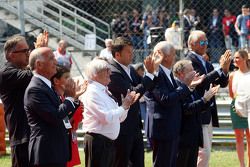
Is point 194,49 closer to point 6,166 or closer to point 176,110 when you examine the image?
point 176,110

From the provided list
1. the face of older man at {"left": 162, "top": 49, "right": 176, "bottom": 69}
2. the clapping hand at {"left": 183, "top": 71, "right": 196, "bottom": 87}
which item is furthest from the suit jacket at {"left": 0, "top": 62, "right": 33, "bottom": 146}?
the clapping hand at {"left": 183, "top": 71, "right": 196, "bottom": 87}

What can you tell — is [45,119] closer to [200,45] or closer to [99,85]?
[99,85]

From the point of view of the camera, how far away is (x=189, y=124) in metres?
8.68

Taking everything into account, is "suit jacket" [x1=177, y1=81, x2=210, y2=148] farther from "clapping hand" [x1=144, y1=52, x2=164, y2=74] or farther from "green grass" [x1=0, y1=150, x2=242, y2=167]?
"green grass" [x1=0, y1=150, x2=242, y2=167]

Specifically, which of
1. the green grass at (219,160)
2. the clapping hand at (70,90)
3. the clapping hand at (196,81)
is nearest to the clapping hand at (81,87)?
the clapping hand at (70,90)

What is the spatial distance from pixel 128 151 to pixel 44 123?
181 cm

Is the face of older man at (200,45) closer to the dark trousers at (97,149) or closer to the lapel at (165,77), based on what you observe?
the lapel at (165,77)

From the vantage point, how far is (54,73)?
6.65 m

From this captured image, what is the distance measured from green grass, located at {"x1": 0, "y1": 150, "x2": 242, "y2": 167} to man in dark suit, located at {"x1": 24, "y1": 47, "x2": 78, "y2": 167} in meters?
4.53

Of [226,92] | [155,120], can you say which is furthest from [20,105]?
[226,92]

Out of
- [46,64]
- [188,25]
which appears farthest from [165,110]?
[188,25]

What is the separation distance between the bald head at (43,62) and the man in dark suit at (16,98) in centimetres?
37

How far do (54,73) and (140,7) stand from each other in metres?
10.8

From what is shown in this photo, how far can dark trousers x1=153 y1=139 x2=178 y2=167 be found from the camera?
27.4ft
